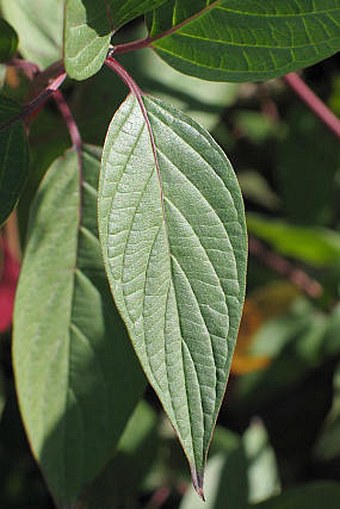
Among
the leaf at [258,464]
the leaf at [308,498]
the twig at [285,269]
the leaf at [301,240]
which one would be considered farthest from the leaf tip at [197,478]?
the twig at [285,269]

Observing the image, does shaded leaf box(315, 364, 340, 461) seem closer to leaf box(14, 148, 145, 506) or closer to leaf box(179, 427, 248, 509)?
leaf box(179, 427, 248, 509)

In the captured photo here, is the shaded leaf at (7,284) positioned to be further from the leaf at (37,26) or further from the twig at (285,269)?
the twig at (285,269)

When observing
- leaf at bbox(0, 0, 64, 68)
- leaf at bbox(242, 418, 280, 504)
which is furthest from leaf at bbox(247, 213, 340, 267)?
leaf at bbox(0, 0, 64, 68)

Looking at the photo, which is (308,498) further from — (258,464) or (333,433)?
(333,433)

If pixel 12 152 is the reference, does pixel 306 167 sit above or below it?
below

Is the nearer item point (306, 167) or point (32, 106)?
point (32, 106)

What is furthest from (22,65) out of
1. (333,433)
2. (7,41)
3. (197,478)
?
(333,433)

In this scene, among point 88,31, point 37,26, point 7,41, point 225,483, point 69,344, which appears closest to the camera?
point 88,31
